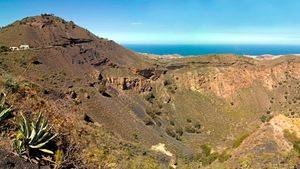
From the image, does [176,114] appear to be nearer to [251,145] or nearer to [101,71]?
[101,71]

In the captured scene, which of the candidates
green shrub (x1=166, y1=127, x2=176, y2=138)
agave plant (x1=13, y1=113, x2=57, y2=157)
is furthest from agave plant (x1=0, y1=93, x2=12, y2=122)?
green shrub (x1=166, y1=127, x2=176, y2=138)

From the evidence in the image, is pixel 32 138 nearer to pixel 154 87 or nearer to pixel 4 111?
pixel 4 111

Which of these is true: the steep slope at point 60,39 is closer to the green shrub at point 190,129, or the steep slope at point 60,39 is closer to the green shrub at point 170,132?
the green shrub at point 190,129

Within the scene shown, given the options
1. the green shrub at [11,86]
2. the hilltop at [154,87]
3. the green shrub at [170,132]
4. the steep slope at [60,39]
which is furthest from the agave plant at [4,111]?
the steep slope at [60,39]

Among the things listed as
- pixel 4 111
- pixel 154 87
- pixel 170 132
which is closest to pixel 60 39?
pixel 154 87

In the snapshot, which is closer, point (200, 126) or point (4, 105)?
point (4, 105)

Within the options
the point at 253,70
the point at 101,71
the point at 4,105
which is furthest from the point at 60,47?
the point at 4,105

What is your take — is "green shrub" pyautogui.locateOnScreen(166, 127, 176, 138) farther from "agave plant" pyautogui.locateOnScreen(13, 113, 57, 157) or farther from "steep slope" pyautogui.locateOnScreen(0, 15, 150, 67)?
"agave plant" pyautogui.locateOnScreen(13, 113, 57, 157)
